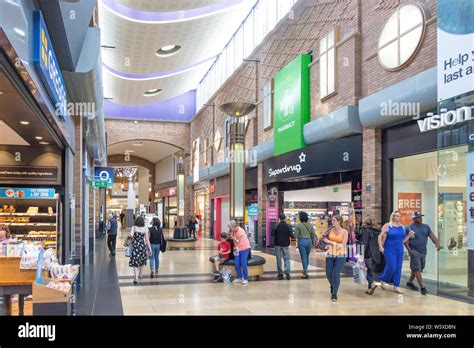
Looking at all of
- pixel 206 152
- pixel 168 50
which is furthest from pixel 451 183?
pixel 206 152

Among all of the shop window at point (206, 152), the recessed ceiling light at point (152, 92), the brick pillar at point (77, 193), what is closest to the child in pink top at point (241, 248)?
the brick pillar at point (77, 193)

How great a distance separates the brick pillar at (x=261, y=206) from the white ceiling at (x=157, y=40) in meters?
6.00

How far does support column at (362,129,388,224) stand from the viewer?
1104 centimetres

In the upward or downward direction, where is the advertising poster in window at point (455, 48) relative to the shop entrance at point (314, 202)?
upward

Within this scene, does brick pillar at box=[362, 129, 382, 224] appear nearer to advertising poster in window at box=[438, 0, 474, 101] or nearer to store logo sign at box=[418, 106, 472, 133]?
store logo sign at box=[418, 106, 472, 133]

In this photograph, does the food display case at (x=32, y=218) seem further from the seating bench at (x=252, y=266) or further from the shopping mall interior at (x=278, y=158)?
the seating bench at (x=252, y=266)

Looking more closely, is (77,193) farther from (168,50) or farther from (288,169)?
(168,50)

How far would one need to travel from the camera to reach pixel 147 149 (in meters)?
41.9

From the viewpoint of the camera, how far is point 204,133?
99.0 ft

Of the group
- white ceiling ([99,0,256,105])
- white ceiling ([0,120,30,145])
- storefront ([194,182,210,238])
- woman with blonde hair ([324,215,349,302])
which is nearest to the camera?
woman with blonde hair ([324,215,349,302])

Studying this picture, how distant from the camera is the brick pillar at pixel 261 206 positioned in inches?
733

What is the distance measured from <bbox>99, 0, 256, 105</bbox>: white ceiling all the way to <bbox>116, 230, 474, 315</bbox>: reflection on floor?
27.9ft

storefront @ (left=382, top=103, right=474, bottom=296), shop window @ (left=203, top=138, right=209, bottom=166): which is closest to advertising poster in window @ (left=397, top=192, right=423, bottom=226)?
storefront @ (left=382, top=103, right=474, bottom=296)
